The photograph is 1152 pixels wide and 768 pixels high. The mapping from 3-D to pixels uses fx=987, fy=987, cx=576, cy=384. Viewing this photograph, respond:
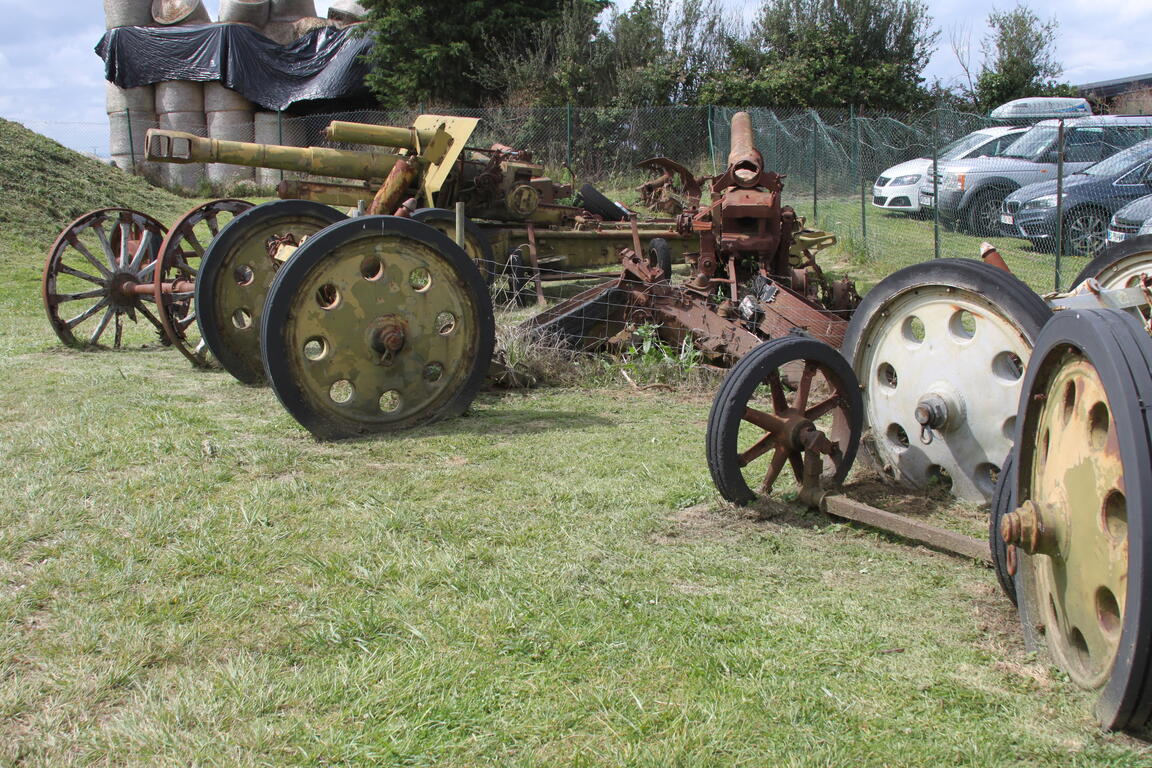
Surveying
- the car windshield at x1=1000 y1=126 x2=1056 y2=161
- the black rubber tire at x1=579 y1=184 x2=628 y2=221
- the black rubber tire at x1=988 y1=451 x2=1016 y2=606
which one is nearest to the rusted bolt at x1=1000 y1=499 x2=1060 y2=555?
the black rubber tire at x1=988 y1=451 x2=1016 y2=606

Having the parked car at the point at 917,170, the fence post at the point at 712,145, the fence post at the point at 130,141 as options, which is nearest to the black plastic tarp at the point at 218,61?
the fence post at the point at 130,141

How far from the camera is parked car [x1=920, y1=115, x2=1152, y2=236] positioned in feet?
38.4

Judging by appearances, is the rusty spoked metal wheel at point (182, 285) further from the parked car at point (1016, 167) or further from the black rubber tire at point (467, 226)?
the parked car at point (1016, 167)

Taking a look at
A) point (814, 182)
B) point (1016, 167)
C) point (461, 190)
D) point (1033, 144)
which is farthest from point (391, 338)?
point (814, 182)

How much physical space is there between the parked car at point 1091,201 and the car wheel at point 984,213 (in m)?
0.74

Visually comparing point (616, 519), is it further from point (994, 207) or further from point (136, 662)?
point (994, 207)

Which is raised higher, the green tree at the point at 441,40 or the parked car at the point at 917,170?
the green tree at the point at 441,40

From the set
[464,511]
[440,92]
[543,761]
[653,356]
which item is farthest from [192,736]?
[440,92]

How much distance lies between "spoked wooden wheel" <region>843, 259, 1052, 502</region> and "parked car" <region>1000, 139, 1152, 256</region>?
7.19 metres

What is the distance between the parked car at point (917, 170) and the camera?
13852mm

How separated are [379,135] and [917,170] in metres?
8.98

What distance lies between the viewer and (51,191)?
55.3 feet

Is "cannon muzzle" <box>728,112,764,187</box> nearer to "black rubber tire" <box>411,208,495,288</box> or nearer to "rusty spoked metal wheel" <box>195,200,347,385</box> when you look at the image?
"black rubber tire" <box>411,208,495,288</box>

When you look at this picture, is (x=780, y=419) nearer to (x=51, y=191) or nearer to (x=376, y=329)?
(x=376, y=329)
